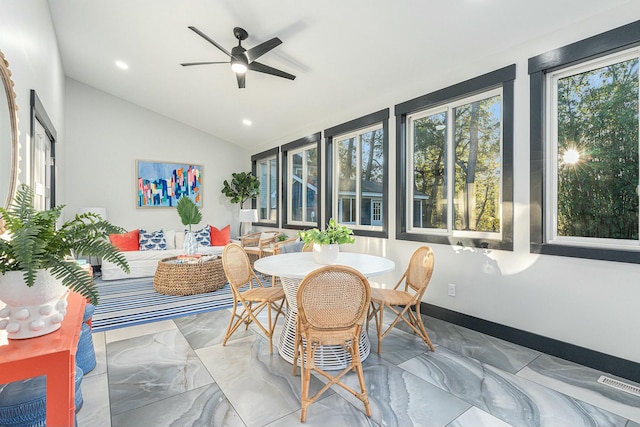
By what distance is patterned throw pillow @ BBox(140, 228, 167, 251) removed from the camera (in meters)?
5.73

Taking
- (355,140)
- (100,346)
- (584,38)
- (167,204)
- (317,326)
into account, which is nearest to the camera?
(317,326)

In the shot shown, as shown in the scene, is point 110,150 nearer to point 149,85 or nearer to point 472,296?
point 149,85

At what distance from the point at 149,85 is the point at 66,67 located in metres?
1.38

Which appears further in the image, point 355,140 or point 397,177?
point 355,140

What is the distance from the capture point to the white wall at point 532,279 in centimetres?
229

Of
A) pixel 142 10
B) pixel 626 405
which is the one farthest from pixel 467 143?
pixel 142 10

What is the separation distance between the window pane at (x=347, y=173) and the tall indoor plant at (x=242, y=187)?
2681mm

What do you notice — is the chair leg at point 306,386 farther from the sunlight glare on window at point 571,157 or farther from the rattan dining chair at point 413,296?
the sunlight glare on window at point 571,157

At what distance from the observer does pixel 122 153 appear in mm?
6324

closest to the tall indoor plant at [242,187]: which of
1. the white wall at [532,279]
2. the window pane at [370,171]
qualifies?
the window pane at [370,171]

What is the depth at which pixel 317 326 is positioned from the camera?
1939mm

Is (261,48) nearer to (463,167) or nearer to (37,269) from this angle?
(463,167)

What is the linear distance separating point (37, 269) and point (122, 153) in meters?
6.03

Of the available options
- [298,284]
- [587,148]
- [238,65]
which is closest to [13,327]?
[298,284]
